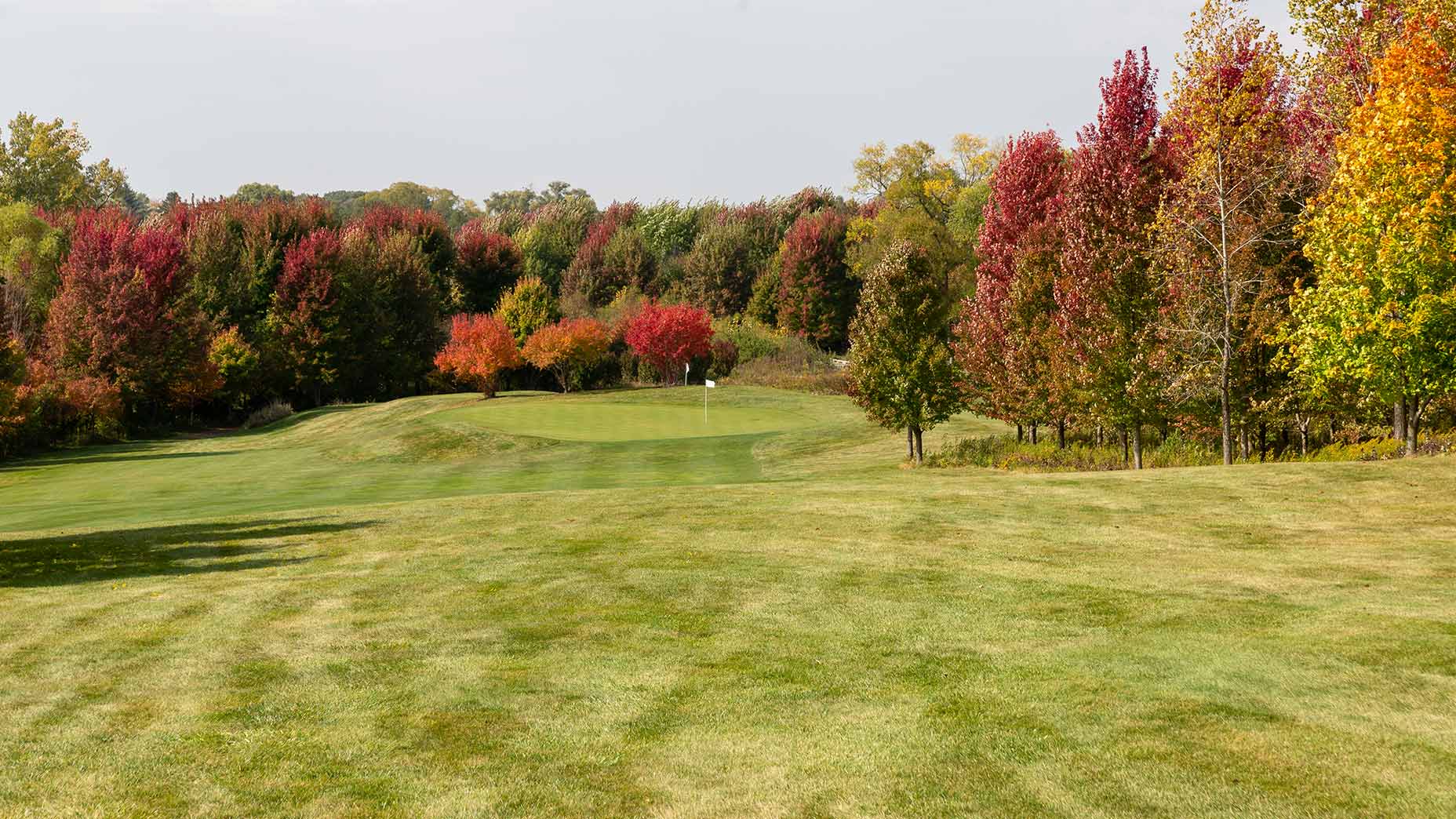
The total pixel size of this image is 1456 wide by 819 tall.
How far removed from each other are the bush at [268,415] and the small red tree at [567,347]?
13095 mm

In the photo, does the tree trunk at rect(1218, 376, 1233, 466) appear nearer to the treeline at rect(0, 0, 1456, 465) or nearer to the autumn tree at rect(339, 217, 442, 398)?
the treeline at rect(0, 0, 1456, 465)

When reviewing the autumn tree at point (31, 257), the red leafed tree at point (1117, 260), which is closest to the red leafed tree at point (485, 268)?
the autumn tree at point (31, 257)

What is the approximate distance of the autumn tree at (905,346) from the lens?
102 feet

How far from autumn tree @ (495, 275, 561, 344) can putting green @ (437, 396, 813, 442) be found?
14.4 meters

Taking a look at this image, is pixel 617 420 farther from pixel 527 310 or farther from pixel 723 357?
pixel 723 357

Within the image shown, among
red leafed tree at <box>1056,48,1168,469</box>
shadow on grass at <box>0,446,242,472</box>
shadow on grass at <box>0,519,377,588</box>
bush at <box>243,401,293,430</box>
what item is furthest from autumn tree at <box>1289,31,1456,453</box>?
bush at <box>243,401,293,430</box>

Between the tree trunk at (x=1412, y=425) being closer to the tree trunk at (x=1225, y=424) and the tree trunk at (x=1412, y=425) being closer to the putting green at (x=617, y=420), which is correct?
the tree trunk at (x=1225, y=424)

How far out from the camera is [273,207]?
68438mm

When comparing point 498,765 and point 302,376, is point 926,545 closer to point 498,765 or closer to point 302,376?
point 498,765

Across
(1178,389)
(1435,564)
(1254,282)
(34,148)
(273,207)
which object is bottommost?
(1435,564)

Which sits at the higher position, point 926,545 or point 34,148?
point 34,148

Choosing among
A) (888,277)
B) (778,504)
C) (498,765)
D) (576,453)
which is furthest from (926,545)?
(576,453)

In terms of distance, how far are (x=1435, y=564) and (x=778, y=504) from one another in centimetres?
1034

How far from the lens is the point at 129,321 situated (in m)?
52.4
